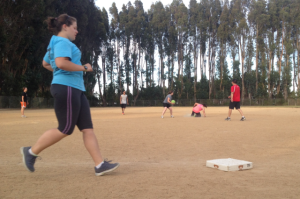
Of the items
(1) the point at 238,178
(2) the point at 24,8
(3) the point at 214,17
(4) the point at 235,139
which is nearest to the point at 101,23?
(2) the point at 24,8

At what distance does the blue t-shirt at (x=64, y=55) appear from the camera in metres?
3.66

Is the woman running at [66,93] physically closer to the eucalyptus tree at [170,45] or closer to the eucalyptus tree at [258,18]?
the eucalyptus tree at [258,18]

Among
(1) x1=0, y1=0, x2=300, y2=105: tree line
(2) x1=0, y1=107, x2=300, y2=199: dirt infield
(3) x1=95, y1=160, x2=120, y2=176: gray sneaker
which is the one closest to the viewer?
(2) x1=0, y1=107, x2=300, y2=199: dirt infield

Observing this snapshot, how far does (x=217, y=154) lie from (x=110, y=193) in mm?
2989

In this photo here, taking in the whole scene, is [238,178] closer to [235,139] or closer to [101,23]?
[235,139]

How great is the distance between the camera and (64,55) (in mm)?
3617

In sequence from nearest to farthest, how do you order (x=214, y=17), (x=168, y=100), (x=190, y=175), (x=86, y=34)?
(x=190, y=175)
(x=168, y=100)
(x=86, y=34)
(x=214, y=17)

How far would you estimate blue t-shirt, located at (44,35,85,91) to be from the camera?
3662mm

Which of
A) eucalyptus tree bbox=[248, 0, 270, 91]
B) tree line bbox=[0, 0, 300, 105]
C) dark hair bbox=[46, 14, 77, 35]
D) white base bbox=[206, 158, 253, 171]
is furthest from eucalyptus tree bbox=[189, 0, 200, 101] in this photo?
dark hair bbox=[46, 14, 77, 35]

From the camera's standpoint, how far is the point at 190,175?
3895mm

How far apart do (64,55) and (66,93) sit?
0.45 meters

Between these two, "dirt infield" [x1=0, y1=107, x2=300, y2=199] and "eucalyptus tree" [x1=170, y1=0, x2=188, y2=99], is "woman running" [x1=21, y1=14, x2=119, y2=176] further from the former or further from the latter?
"eucalyptus tree" [x1=170, y1=0, x2=188, y2=99]

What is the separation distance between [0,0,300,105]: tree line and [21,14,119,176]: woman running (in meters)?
48.8

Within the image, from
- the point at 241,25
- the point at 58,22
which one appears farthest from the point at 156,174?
the point at 241,25
